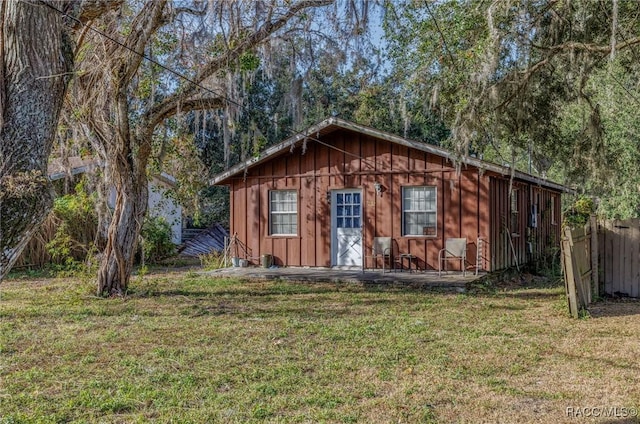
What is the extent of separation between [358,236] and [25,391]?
8706mm

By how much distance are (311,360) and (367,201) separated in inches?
286

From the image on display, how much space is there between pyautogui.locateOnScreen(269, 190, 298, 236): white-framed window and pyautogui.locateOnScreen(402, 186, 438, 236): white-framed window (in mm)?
2667

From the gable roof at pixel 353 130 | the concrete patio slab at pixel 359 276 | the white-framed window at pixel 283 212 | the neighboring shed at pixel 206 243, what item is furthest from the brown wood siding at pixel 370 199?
the neighboring shed at pixel 206 243

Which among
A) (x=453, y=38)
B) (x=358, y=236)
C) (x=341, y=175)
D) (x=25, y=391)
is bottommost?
(x=25, y=391)

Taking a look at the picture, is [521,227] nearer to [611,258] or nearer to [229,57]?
[611,258]

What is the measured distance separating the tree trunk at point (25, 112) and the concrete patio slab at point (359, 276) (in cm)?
802

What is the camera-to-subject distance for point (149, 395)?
422 centimetres

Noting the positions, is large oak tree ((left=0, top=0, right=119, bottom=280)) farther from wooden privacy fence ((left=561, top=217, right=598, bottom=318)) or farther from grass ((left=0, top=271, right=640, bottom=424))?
wooden privacy fence ((left=561, top=217, right=598, bottom=318))

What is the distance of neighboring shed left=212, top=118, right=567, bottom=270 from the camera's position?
1131 centimetres

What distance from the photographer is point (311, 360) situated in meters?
5.22

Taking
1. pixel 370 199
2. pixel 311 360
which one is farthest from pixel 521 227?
pixel 311 360

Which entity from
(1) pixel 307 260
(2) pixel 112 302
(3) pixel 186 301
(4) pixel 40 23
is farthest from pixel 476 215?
(4) pixel 40 23

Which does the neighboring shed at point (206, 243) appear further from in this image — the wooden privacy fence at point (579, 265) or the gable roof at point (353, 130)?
the wooden privacy fence at point (579, 265)

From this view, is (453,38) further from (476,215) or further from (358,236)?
(358,236)
